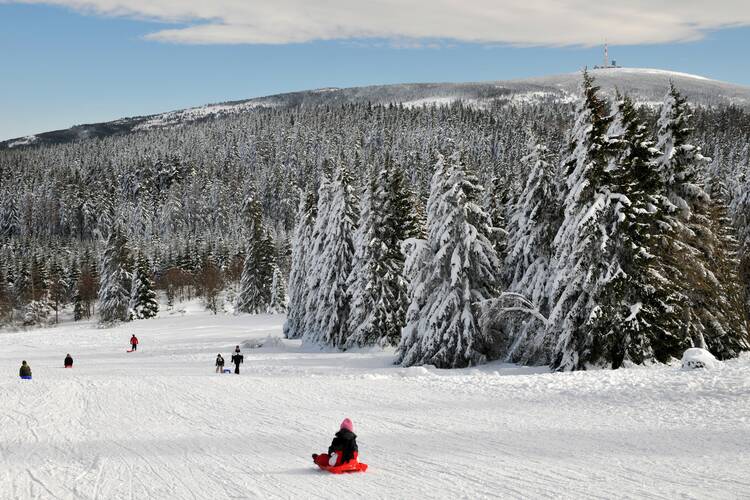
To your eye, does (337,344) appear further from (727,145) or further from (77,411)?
(727,145)

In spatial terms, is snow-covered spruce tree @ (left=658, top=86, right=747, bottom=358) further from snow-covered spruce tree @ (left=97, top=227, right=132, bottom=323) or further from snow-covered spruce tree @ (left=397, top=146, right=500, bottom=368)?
snow-covered spruce tree @ (left=97, top=227, right=132, bottom=323)

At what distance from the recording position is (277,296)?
71938 millimetres

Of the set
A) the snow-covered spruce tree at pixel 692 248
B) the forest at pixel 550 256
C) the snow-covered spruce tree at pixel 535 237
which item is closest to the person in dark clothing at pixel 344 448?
the forest at pixel 550 256

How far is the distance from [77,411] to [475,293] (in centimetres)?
1850

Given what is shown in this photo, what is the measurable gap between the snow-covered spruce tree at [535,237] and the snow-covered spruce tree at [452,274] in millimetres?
1752

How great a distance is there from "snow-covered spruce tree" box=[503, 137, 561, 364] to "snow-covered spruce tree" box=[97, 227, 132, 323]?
61171mm

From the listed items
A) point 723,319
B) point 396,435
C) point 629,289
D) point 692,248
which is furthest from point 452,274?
point 396,435

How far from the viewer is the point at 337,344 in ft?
132

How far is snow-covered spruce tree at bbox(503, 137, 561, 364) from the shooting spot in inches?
1099

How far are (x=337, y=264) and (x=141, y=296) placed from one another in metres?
46.1

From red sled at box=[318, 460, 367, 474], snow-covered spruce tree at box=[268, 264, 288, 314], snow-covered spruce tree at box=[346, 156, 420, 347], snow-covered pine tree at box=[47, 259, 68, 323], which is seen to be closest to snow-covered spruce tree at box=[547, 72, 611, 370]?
red sled at box=[318, 460, 367, 474]

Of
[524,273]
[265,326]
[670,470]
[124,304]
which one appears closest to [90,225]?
[124,304]

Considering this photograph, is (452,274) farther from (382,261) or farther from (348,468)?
(348,468)

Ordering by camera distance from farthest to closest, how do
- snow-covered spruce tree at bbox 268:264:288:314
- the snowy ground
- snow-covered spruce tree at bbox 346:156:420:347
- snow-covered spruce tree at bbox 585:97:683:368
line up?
snow-covered spruce tree at bbox 268:264:288:314, snow-covered spruce tree at bbox 346:156:420:347, snow-covered spruce tree at bbox 585:97:683:368, the snowy ground
